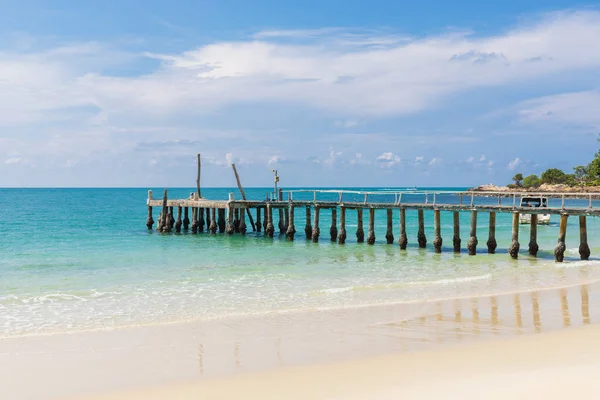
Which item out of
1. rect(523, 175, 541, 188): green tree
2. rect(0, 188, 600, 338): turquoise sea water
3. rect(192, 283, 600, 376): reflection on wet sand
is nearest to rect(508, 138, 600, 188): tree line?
rect(523, 175, 541, 188): green tree

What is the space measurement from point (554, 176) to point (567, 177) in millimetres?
3986

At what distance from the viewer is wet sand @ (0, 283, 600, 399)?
9.45 meters

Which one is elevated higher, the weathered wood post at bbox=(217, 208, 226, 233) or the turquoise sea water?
the weathered wood post at bbox=(217, 208, 226, 233)

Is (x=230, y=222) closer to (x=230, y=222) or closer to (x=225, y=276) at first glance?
(x=230, y=222)

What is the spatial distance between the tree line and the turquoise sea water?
5530cm

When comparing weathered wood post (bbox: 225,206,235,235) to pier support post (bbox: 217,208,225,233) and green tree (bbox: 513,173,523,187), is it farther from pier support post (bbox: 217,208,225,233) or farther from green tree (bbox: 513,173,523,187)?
green tree (bbox: 513,173,523,187)

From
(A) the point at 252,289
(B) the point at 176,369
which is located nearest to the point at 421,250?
(A) the point at 252,289

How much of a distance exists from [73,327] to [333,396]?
7772 mm

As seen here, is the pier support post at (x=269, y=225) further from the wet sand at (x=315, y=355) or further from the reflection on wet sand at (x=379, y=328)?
the wet sand at (x=315, y=355)

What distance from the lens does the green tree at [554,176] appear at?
104m

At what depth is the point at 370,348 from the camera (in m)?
11.8

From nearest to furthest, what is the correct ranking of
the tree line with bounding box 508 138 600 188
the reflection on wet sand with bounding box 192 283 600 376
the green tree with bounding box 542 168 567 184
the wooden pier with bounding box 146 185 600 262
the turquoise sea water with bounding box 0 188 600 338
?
the reflection on wet sand with bounding box 192 283 600 376, the turquoise sea water with bounding box 0 188 600 338, the wooden pier with bounding box 146 185 600 262, the tree line with bounding box 508 138 600 188, the green tree with bounding box 542 168 567 184

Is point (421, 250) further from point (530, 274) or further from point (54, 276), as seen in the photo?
point (54, 276)

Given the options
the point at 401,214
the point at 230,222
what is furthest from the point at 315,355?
the point at 230,222
